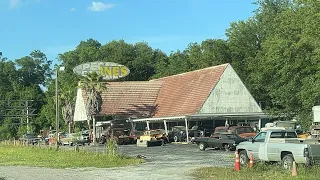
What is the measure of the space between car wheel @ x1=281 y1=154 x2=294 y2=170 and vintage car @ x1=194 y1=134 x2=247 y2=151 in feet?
43.2

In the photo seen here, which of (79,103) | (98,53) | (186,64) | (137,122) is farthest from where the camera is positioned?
(98,53)

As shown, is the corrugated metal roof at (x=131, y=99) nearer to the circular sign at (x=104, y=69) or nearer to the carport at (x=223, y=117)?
the circular sign at (x=104, y=69)

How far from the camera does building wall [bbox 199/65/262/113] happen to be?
5038cm

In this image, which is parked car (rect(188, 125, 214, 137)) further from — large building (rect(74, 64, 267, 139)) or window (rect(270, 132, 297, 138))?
window (rect(270, 132, 297, 138))

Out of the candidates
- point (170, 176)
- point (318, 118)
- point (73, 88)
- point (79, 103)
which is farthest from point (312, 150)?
point (73, 88)

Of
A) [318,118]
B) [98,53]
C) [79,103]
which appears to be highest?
[98,53]

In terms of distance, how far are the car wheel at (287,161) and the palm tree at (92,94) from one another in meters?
38.4

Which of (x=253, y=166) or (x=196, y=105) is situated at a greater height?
(x=196, y=105)

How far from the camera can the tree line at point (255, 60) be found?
43.2 m

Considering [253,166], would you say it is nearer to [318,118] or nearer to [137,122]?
[318,118]

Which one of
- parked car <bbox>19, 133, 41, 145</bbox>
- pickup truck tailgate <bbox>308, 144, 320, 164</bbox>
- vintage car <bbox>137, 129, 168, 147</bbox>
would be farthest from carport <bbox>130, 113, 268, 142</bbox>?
pickup truck tailgate <bbox>308, 144, 320, 164</bbox>

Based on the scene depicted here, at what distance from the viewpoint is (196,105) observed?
50.1 metres

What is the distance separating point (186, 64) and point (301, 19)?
36.9 meters

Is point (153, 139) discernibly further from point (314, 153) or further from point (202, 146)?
point (314, 153)
